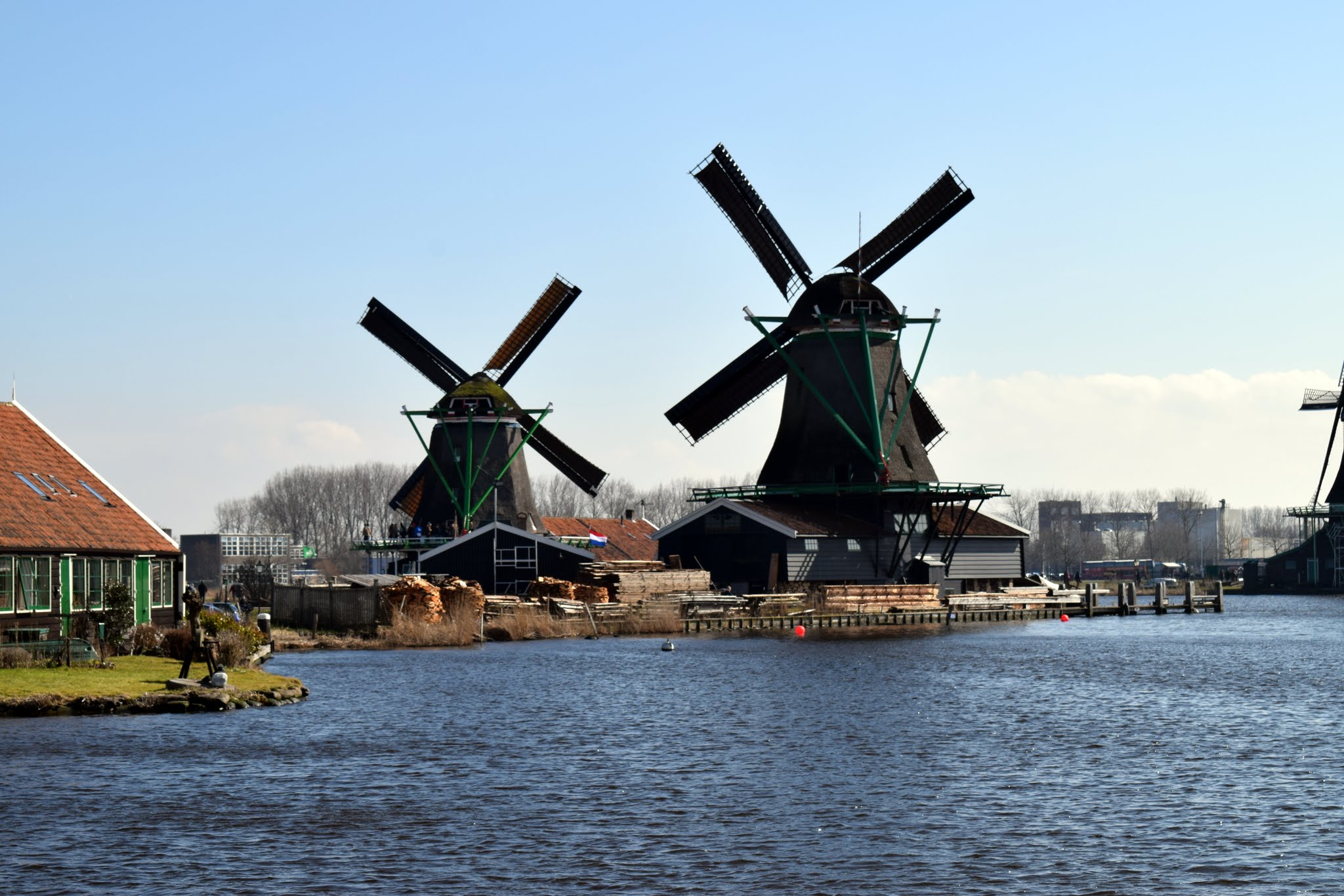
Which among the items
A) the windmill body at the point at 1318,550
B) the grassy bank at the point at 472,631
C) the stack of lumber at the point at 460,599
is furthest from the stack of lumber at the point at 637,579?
the windmill body at the point at 1318,550

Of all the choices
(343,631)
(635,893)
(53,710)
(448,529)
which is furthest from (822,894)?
(448,529)

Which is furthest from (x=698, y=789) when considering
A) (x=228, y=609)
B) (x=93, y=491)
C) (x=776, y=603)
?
(x=776, y=603)

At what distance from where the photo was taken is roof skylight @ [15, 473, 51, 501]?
40809 millimetres

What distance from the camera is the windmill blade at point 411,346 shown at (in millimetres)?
87812

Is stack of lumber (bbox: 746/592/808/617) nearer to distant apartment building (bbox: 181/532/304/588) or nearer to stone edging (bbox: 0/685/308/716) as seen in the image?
stone edging (bbox: 0/685/308/716)

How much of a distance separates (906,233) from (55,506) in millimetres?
46585

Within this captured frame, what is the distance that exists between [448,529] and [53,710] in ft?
174

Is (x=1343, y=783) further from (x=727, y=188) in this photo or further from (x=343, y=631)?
(x=727, y=188)

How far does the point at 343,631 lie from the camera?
60188 millimetres

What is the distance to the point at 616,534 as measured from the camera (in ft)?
293

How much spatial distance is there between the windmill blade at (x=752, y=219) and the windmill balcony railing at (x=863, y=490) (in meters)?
9.77

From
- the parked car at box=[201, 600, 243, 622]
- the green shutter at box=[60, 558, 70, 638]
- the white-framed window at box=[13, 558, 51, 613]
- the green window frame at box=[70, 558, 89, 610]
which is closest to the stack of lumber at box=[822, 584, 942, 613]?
the parked car at box=[201, 600, 243, 622]

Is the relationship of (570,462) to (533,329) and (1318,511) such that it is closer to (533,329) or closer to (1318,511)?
(533,329)

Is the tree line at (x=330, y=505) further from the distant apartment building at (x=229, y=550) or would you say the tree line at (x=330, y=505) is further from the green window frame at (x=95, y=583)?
the green window frame at (x=95, y=583)
